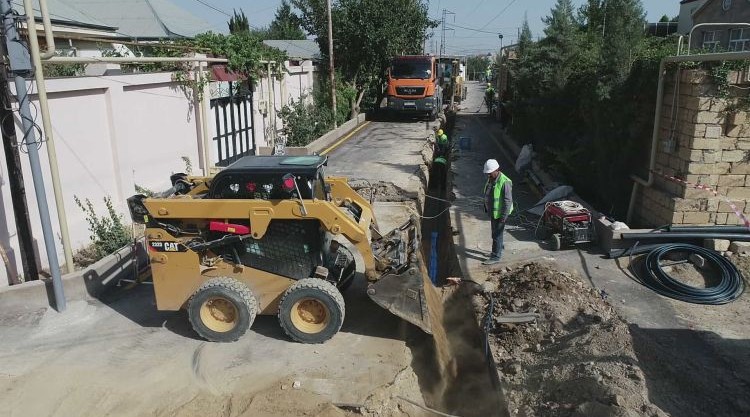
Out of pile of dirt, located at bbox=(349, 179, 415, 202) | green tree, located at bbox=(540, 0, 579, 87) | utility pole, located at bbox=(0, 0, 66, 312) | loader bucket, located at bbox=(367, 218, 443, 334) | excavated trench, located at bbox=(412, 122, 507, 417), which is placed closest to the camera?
excavated trench, located at bbox=(412, 122, 507, 417)

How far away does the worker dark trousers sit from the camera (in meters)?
8.35

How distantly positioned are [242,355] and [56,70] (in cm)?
744

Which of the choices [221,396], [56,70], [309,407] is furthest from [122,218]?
[309,407]

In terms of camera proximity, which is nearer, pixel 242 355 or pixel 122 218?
pixel 242 355

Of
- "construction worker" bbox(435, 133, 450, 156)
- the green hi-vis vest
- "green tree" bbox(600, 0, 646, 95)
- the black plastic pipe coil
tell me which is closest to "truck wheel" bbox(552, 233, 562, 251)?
the green hi-vis vest

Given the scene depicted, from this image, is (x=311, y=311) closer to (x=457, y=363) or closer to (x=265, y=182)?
(x=265, y=182)

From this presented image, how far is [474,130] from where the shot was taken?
83.2ft

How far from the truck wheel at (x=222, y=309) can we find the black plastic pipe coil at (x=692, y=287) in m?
5.12

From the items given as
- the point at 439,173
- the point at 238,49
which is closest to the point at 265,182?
the point at 238,49

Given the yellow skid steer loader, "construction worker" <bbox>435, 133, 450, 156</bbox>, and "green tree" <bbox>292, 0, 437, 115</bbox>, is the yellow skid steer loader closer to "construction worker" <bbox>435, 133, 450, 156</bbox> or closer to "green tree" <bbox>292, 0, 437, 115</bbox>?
"construction worker" <bbox>435, 133, 450, 156</bbox>

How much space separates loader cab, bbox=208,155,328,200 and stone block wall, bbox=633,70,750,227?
5.48 meters

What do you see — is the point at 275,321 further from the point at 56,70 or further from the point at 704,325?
the point at 56,70

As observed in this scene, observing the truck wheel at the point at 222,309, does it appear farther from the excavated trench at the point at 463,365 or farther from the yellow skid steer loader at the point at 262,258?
the excavated trench at the point at 463,365

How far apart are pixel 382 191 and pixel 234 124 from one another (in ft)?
17.0
